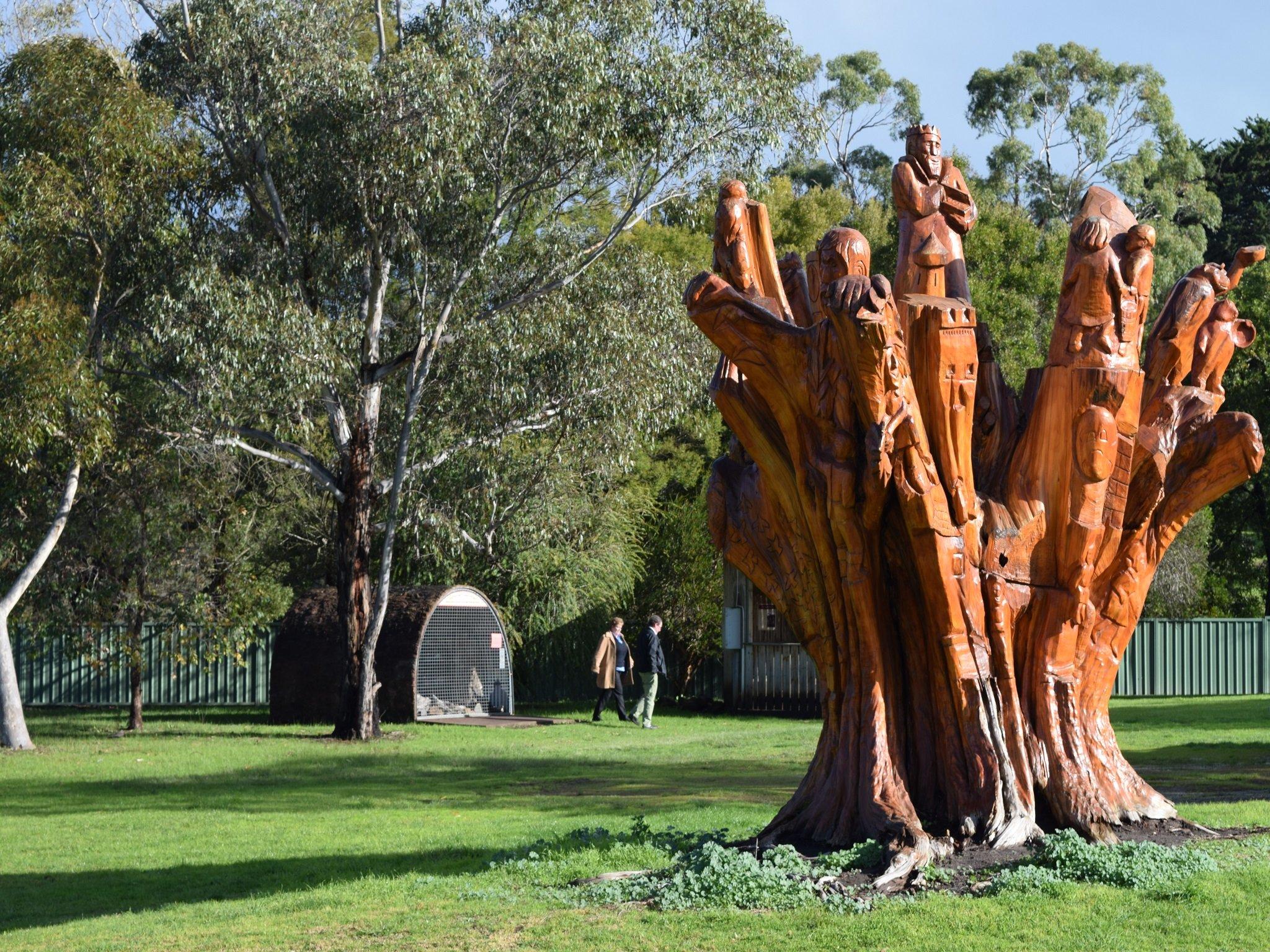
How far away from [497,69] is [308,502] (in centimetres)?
1201

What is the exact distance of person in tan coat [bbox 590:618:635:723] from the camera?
75.9 feet

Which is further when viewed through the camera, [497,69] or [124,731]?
[124,731]

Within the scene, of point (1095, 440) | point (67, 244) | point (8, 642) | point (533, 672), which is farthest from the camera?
point (533, 672)

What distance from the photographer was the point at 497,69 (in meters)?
20.0

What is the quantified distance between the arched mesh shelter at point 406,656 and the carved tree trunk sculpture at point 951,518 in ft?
49.1

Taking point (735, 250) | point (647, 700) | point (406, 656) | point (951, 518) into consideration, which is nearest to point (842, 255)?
point (735, 250)

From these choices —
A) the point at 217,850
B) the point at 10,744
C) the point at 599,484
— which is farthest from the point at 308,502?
the point at 217,850

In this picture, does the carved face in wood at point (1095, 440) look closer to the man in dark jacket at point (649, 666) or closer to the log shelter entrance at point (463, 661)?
the man in dark jacket at point (649, 666)

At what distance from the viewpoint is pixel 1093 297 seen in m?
8.46

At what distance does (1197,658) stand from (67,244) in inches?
912

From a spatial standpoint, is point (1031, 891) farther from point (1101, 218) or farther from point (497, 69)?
point (497, 69)

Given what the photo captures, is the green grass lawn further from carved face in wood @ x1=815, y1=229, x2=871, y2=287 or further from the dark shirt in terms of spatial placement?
carved face in wood @ x1=815, y1=229, x2=871, y2=287

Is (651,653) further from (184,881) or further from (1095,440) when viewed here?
(1095,440)

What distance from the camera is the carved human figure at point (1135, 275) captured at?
849 cm
